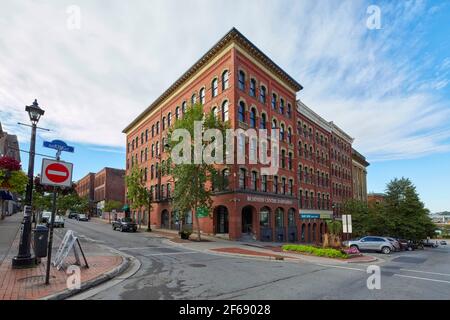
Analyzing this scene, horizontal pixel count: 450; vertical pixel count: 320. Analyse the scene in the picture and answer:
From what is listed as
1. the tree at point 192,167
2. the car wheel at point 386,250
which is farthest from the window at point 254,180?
the car wheel at point 386,250

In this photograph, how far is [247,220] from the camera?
1144 inches

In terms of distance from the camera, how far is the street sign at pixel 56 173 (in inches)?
313

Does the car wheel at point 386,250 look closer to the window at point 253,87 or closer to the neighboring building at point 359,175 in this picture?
the window at point 253,87

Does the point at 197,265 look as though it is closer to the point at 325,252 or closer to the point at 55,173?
the point at 55,173

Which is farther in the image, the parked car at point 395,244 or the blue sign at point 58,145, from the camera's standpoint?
the parked car at point 395,244

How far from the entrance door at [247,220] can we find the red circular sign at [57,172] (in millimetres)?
21792

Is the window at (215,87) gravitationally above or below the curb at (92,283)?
above

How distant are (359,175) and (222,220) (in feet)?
151

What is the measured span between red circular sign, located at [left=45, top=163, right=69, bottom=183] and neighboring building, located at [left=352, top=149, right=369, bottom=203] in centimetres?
5818

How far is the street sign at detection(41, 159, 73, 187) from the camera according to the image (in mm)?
7957

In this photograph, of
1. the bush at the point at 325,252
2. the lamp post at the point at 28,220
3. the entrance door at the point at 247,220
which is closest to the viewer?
the lamp post at the point at 28,220

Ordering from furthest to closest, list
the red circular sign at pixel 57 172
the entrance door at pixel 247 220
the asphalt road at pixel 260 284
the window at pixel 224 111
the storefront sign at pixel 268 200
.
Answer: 1. the entrance door at pixel 247 220
2. the window at pixel 224 111
3. the storefront sign at pixel 268 200
4. the red circular sign at pixel 57 172
5. the asphalt road at pixel 260 284
